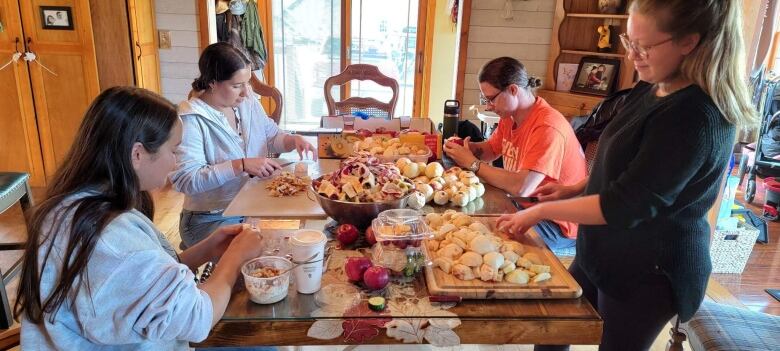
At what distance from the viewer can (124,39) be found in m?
3.50

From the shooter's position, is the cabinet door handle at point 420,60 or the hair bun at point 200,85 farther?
the cabinet door handle at point 420,60

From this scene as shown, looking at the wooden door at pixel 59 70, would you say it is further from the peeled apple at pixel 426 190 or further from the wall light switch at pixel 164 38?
the peeled apple at pixel 426 190

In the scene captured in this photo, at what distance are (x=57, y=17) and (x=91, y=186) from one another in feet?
10.3

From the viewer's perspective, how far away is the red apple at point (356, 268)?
3.59 feet

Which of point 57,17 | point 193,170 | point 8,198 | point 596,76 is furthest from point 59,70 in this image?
point 596,76

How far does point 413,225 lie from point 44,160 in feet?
11.6

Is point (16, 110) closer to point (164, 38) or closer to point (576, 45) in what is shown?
point (164, 38)

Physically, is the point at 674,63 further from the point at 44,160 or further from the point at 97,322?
the point at 44,160

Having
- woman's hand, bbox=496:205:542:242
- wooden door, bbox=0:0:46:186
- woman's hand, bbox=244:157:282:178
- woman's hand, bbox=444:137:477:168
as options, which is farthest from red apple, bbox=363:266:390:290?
wooden door, bbox=0:0:46:186

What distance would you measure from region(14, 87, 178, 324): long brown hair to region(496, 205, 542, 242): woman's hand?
794 mm

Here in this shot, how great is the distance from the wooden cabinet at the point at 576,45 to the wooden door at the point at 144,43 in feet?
9.31

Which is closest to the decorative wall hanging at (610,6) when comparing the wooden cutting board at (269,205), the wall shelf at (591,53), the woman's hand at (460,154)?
the wall shelf at (591,53)

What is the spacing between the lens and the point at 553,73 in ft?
12.5

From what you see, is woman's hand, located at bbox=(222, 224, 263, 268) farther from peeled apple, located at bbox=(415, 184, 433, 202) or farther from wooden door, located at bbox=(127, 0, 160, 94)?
wooden door, located at bbox=(127, 0, 160, 94)
